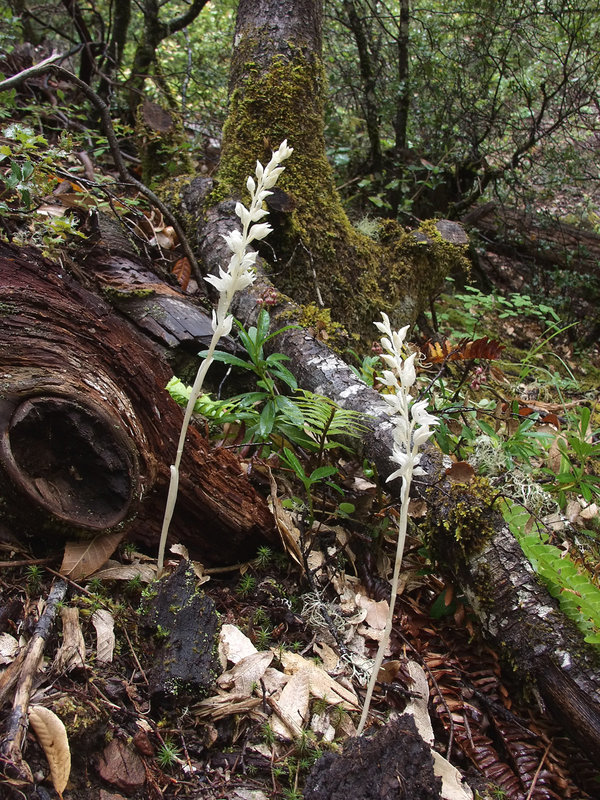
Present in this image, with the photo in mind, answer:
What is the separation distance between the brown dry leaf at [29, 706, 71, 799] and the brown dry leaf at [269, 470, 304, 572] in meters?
1.16

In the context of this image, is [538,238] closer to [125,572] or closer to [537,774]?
[537,774]

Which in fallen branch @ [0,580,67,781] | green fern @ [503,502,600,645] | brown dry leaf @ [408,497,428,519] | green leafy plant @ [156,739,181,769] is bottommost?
green leafy plant @ [156,739,181,769]

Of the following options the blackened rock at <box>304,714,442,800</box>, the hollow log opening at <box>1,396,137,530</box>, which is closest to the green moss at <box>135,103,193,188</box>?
the hollow log opening at <box>1,396,137,530</box>

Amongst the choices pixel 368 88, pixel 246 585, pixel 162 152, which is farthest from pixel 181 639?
pixel 368 88

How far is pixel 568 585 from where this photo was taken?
6.95 ft

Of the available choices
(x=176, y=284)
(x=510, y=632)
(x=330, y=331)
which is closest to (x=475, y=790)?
(x=510, y=632)

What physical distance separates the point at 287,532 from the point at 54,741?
121cm

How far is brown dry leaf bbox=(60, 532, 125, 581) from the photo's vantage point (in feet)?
6.24

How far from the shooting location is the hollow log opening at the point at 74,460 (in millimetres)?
1867

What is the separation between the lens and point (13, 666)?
1.52 meters

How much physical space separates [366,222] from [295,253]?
5.35 ft

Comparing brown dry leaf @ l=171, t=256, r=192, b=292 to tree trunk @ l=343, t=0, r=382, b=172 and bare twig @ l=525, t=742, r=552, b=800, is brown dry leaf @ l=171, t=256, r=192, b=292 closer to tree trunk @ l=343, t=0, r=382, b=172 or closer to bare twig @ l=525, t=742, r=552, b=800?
bare twig @ l=525, t=742, r=552, b=800

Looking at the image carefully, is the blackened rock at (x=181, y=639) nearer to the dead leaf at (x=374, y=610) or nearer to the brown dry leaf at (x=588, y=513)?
the dead leaf at (x=374, y=610)

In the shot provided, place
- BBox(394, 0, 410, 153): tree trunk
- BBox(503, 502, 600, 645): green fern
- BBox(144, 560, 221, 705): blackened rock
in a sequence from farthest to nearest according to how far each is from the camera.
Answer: BBox(394, 0, 410, 153): tree trunk < BBox(503, 502, 600, 645): green fern < BBox(144, 560, 221, 705): blackened rock
